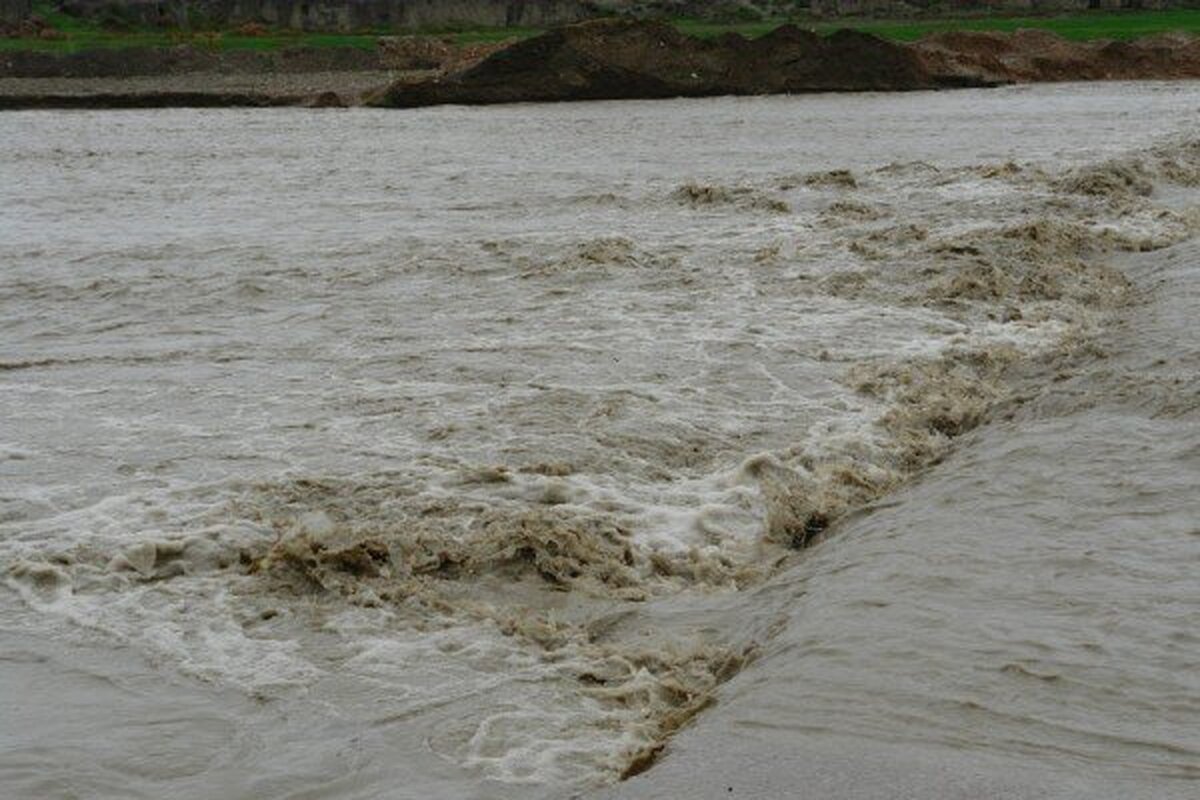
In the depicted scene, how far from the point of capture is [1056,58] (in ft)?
144

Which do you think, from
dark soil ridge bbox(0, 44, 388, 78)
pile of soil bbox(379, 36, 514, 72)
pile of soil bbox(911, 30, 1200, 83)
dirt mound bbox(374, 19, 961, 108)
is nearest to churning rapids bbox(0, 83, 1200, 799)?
dirt mound bbox(374, 19, 961, 108)

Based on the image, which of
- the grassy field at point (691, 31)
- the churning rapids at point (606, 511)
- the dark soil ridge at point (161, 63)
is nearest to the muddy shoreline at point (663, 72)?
the dark soil ridge at point (161, 63)

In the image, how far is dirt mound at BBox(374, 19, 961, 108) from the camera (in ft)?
128

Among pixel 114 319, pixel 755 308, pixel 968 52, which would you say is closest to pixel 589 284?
pixel 755 308

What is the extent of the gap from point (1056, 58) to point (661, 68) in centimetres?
1232

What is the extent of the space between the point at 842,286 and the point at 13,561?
7.67 m

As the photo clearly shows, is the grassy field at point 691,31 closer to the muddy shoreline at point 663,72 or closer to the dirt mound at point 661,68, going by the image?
the muddy shoreline at point 663,72

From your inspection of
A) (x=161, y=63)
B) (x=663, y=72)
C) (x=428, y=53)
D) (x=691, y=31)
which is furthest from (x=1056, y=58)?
(x=161, y=63)

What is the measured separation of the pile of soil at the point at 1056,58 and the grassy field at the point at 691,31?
2734 mm

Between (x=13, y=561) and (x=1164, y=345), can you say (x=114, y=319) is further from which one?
(x=1164, y=345)

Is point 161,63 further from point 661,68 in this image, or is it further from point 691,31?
point 691,31

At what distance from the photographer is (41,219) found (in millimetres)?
17234

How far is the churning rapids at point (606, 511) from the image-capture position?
13.8 ft

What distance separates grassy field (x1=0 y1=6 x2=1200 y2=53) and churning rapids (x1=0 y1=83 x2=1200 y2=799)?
36557 millimetres
